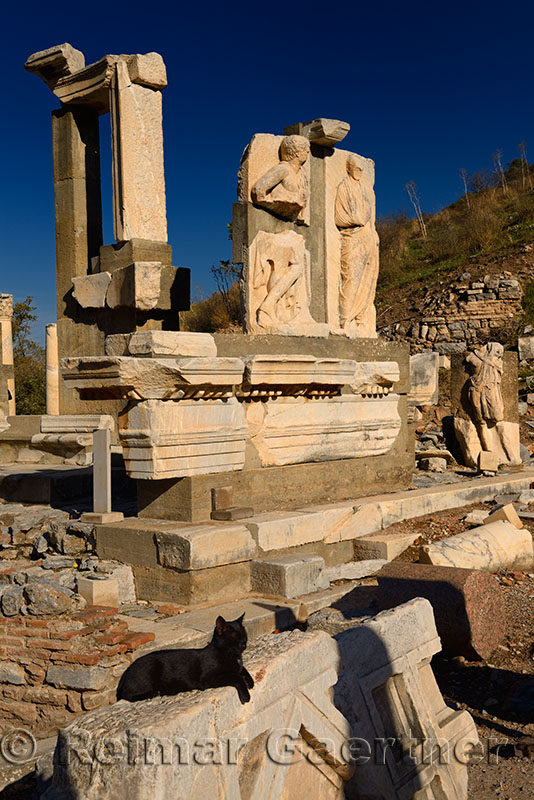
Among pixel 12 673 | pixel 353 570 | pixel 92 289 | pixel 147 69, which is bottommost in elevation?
pixel 12 673

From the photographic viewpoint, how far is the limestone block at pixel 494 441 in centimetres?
1016

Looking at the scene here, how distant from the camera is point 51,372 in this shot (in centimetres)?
1067

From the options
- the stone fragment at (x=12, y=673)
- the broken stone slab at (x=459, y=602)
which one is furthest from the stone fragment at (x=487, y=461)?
the stone fragment at (x=12, y=673)

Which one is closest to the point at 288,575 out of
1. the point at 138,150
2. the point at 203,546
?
the point at 203,546

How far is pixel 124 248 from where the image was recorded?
8344 mm

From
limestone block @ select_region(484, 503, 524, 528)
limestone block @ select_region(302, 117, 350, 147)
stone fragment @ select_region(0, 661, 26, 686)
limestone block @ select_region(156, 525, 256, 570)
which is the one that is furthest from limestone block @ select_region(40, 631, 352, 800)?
limestone block @ select_region(302, 117, 350, 147)

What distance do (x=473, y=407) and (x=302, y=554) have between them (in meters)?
5.38

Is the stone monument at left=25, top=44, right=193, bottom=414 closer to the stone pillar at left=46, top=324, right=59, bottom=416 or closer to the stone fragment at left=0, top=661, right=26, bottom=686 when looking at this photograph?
the stone pillar at left=46, top=324, right=59, bottom=416

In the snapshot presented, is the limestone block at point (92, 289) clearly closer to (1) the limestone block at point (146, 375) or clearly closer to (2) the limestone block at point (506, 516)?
(1) the limestone block at point (146, 375)

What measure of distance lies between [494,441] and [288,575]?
229 inches

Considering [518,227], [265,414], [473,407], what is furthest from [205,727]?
[518,227]

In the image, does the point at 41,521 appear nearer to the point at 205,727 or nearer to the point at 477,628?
the point at 477,628

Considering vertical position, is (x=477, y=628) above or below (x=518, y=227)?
below

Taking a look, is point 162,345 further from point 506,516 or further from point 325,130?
point 506,516
